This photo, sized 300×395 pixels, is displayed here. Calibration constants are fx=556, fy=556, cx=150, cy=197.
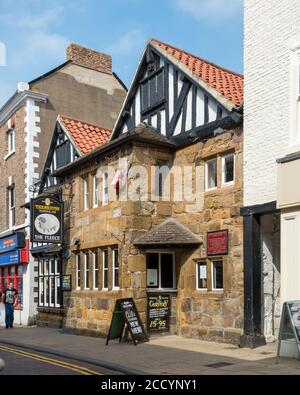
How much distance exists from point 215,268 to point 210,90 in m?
4.40

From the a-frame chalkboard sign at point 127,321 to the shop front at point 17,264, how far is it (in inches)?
365

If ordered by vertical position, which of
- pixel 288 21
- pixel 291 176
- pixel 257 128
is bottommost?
pixel 291 176

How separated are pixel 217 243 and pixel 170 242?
4.12 feet

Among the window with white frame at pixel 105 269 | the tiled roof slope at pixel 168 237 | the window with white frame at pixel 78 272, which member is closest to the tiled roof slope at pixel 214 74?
the tiled roof slope at pixel 168 237

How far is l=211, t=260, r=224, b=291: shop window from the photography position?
13531 mm

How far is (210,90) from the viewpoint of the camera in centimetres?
1377

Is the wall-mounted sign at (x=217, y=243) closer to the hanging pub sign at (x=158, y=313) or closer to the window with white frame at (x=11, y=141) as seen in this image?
the hanging pub sign at (x=158, y=313)

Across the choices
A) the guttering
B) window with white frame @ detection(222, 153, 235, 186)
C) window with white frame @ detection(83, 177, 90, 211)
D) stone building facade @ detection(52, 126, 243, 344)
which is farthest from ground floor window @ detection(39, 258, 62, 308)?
window with white frame @ detection(222, 153, 235, 186)

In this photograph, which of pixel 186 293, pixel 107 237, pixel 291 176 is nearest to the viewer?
pixel 291 176

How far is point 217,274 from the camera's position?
13.6 m

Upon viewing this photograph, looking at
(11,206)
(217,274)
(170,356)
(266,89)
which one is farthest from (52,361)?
(11,206)
